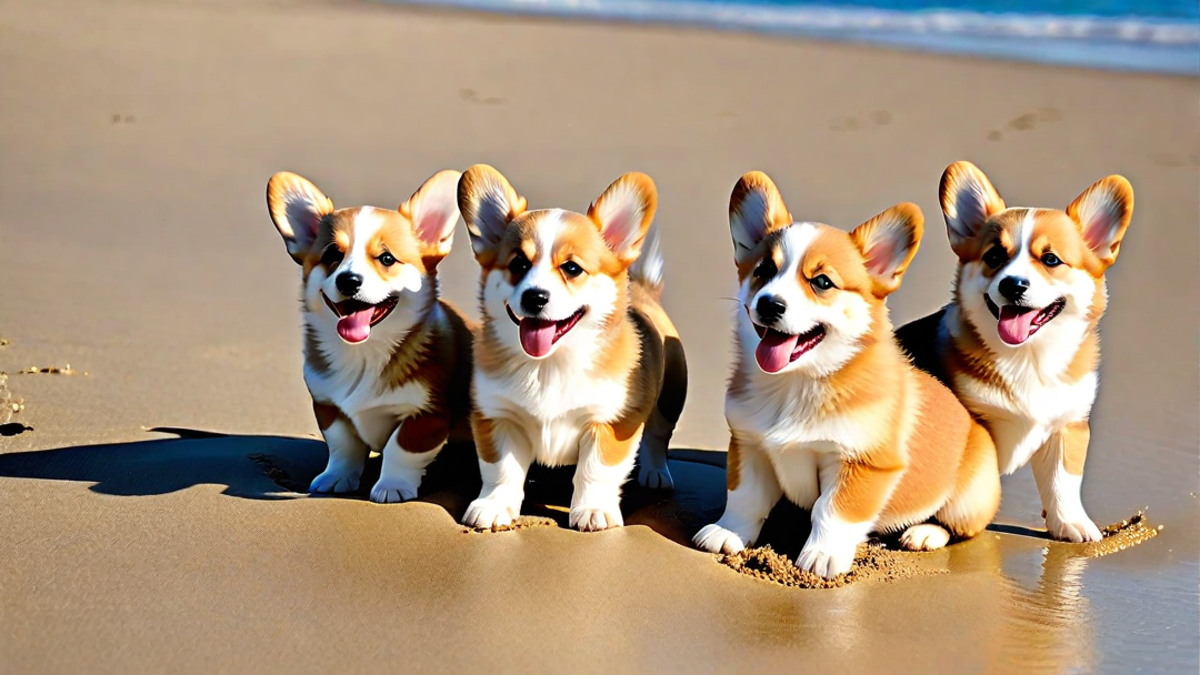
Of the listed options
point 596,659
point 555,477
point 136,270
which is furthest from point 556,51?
point 596,659

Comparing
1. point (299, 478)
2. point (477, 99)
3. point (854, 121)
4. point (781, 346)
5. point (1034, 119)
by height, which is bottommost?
point (299, 478)

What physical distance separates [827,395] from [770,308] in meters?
0.33

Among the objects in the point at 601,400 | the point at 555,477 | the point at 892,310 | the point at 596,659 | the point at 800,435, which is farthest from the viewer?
the point at 892,310

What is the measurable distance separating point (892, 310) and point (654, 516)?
2597 mm

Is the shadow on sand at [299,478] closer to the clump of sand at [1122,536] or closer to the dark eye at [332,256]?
the clump of sand at [1122,536]

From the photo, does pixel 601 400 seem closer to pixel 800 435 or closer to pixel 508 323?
pixel 508 323

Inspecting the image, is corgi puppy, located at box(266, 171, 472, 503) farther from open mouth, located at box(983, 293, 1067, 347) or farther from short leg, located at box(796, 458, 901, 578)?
open mouth, located at box(983, 293, 1067, 347)

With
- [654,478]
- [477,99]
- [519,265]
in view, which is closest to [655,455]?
[654,478]

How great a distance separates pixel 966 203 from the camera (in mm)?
3965

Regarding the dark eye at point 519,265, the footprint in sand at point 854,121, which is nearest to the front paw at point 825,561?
the dark eye at point 519,265

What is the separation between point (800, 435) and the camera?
3676 mm

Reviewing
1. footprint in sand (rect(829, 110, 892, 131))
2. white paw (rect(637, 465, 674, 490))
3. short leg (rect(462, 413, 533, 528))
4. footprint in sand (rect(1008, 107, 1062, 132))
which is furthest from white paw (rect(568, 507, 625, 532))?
footprint in sand (rect(1008, 107, 1062, 132))

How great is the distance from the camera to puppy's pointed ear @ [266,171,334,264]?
419 centimetres

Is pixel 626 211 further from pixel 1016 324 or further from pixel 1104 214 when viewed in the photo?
pixel 1104 214
